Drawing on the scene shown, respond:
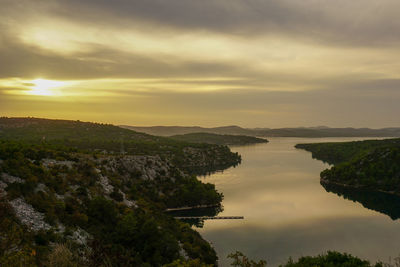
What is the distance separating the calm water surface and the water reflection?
4247 millimetres

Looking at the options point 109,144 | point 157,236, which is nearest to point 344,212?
point 157,236

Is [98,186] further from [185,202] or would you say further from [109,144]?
[109,144]

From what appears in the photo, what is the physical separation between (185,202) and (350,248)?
154 ft

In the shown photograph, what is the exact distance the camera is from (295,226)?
80375 mm

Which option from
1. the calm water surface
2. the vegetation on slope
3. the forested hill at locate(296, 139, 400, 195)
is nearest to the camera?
the vegetation on slope

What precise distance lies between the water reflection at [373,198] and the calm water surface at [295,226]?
4247 millimetres

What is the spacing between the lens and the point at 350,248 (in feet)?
217

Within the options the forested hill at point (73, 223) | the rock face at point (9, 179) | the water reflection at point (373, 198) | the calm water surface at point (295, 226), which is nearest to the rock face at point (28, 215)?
the forested hill at point (73, 223)

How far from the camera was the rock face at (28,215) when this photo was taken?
32.4 metres

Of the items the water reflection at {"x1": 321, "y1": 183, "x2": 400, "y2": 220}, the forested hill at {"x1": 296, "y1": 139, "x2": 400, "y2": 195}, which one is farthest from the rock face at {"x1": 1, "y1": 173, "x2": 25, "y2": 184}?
the forested hill at {"x1": 296, "y1": 139, "x2": 400, "y2": 195}

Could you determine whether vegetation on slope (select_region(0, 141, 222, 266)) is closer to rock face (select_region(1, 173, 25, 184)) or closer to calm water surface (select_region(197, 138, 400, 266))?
rock face (select_region(1, 173, 25, 184))

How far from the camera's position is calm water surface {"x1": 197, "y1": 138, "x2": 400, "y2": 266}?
64.6 meters

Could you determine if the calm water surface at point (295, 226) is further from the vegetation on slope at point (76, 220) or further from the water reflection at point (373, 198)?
the vegetation on slope at point (76, 220)

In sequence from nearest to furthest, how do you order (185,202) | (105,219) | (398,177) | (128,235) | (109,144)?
1. (128,235)
2. (105,219)
3. (185,202)
4. (398,177)
5. (109,144)
